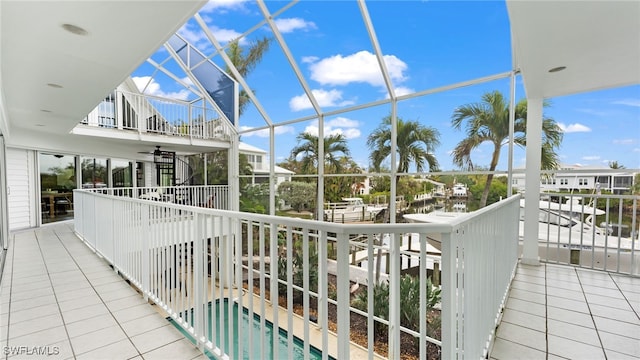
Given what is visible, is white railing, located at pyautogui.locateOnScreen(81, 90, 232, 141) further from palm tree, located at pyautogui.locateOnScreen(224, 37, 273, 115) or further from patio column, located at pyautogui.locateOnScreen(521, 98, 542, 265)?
patio column, located at pyautogui.locateOnScreen(521, 98, 542, 265)

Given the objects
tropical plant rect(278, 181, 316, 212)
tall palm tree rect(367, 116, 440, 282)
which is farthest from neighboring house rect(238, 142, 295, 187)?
tall palm tree rect(367, 116, 440, 282)

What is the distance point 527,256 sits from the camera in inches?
152

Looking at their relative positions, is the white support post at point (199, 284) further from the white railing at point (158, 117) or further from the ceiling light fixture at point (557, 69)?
the white railing at point (158, 117)

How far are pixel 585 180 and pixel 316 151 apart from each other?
4.44 meters

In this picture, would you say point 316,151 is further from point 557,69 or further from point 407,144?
point 557,69

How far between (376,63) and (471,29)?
4.51 feet

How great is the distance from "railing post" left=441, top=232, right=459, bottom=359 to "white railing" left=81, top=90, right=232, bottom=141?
8.40m

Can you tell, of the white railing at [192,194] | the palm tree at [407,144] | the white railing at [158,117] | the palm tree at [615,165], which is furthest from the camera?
the white railing at [192,194]

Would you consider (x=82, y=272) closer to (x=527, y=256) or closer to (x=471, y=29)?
(x=527, y=256)

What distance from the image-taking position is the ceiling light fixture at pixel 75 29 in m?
2.28

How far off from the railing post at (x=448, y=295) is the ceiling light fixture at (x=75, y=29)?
3.04 meters

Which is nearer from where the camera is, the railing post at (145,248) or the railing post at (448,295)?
the railing post at (448,295)

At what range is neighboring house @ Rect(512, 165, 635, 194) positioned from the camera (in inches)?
136

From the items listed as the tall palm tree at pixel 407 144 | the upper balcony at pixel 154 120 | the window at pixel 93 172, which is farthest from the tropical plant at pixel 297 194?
the window at pixel 93 172
